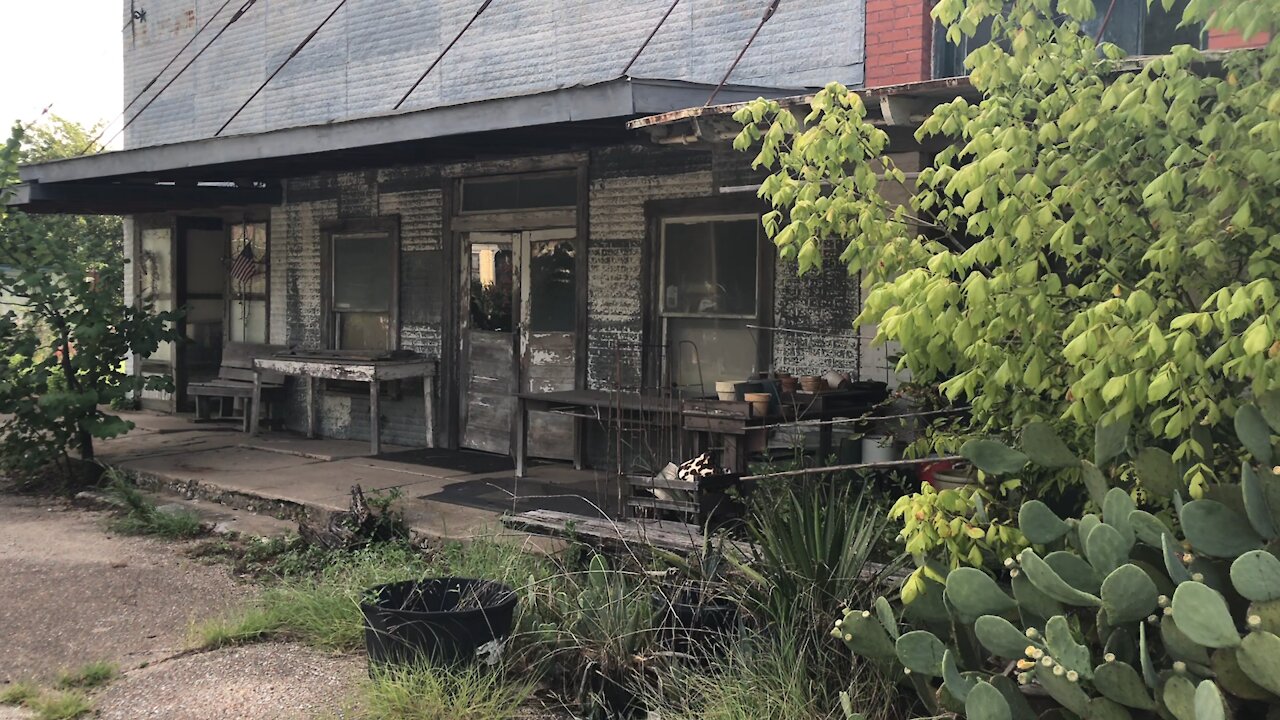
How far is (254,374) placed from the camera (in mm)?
12141

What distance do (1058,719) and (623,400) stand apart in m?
5.09

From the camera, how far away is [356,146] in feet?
28.0

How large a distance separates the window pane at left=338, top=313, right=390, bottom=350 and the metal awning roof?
159 cm

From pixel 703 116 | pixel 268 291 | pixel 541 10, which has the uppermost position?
pixel 541 10

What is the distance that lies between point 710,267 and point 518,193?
2410 millimetres

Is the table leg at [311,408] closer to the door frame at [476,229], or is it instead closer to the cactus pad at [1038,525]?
the door frame at [476,229]

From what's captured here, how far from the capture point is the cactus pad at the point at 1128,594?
2.99 m

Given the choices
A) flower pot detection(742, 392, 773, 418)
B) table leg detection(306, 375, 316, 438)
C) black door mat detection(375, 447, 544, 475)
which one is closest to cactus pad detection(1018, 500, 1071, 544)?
flower pot detection(742, 392, 773, 418)

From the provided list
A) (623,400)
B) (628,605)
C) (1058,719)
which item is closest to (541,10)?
(623,400)

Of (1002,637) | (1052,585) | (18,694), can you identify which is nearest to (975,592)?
(1002,637)

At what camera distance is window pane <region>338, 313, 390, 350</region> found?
11.6 m

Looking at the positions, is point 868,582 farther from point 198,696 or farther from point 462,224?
point 462,224

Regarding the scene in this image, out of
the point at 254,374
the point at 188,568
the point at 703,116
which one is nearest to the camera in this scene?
the point at 703,116

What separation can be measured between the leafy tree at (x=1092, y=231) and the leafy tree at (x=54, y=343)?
7.66 m
